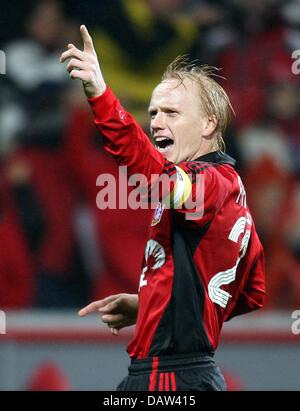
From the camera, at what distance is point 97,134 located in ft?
18.7

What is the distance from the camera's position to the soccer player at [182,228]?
8.20 feet

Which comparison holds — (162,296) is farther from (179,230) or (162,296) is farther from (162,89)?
(162,89)

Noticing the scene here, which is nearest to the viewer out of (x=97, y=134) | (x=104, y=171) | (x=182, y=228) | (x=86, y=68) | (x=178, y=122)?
(x=86, y=68)

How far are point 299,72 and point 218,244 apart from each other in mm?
3399

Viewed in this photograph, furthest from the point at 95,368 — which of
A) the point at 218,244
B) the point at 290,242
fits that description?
the point at 218,244

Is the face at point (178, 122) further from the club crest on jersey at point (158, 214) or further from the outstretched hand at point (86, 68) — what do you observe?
the outstretched hand at point (86, 68)

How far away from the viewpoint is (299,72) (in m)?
5.92

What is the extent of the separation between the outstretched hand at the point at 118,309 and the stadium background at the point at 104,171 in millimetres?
2148

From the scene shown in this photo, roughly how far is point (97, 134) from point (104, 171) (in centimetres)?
28

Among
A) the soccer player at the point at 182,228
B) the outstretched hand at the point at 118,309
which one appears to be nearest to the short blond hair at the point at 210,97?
the soccer player at the point at 182,228

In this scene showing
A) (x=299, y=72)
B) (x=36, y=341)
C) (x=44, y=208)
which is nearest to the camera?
(x=36, y=341)

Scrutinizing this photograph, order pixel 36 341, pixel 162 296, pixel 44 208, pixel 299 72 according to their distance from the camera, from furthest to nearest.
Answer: pixel 299 72 < pixel 44 208 < pixel 36 341 < pixel 162 296

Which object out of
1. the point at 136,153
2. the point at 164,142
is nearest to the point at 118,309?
the point at 164,142

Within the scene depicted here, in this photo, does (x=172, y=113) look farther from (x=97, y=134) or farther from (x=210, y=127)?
(x=97, y=134)
